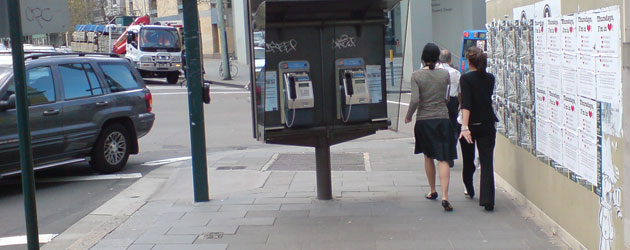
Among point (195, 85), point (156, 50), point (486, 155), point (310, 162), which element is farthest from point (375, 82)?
point (156, 50)

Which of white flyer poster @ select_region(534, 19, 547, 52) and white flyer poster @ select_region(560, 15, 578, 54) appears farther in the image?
white flyer poster @ select_region(534, 19, 547, 52)

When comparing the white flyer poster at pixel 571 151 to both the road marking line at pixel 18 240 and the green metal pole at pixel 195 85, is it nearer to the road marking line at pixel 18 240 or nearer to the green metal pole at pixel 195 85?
the green metal pole at pixel 195 85

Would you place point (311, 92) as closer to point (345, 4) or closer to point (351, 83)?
point (351, 83)

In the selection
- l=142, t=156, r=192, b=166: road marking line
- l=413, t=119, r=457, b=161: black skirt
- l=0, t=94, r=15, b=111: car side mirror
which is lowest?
l=142, t=156, r=192, b=166: road marking line

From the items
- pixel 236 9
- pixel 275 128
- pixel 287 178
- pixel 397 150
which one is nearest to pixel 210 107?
pixel 397 150

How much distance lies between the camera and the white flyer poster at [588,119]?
17.4 ft

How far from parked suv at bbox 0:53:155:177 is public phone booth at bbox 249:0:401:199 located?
3432 millimetres

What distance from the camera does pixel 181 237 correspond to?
22.5ft

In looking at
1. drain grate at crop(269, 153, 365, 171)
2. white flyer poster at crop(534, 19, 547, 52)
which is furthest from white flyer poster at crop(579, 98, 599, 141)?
drain grate at crop(269, 153, 365, 171)

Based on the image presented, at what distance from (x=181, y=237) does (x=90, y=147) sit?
4.43 meters

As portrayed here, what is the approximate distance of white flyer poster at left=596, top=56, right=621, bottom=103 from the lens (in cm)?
486

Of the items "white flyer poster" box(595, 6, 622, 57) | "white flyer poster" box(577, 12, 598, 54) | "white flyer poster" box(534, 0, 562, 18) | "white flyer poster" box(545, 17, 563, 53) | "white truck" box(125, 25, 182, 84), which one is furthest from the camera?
"white truck" box(125, 25, 182, 84)

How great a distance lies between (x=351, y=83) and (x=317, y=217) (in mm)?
1449

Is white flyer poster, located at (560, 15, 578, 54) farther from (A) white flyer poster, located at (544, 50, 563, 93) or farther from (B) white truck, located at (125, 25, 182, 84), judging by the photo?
(B) white truck, located at (125, 25, 182, 84)
